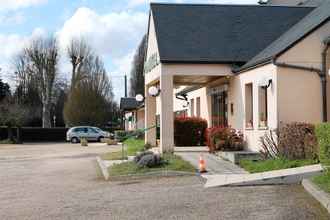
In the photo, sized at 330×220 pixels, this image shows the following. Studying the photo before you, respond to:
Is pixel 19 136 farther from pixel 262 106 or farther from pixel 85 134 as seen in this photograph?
pixel 262 106

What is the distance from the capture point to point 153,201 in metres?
12.4

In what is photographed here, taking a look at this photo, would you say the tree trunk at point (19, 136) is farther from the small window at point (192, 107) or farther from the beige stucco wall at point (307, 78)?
the beige stucco wall at point (307, 78)

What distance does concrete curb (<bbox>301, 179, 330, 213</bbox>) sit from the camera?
427 inches

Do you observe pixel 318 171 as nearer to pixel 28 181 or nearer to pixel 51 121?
pixel 28 181

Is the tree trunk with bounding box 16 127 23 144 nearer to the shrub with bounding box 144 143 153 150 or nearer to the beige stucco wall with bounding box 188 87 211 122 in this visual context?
the beige stucco wall with bounding box 188 87 211 122

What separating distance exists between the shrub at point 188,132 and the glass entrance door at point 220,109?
761 millimetres

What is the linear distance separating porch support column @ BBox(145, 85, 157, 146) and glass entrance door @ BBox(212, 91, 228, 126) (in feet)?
9.86

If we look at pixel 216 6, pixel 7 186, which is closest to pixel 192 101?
pixel 216 6

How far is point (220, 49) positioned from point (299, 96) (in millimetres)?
5324

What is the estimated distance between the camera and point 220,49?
77.5 feet

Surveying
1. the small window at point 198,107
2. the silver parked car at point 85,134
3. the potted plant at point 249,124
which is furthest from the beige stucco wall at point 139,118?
the potted plant at point 249,124

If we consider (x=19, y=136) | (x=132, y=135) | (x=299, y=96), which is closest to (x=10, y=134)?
(x=19, y=136)

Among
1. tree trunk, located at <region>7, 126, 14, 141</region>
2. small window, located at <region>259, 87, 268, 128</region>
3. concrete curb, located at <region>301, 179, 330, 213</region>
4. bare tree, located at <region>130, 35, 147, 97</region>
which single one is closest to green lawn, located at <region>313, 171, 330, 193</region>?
concrete curb, located at <region>301, 179, 330, 213</region>

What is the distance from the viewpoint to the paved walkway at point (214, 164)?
17.6 m
